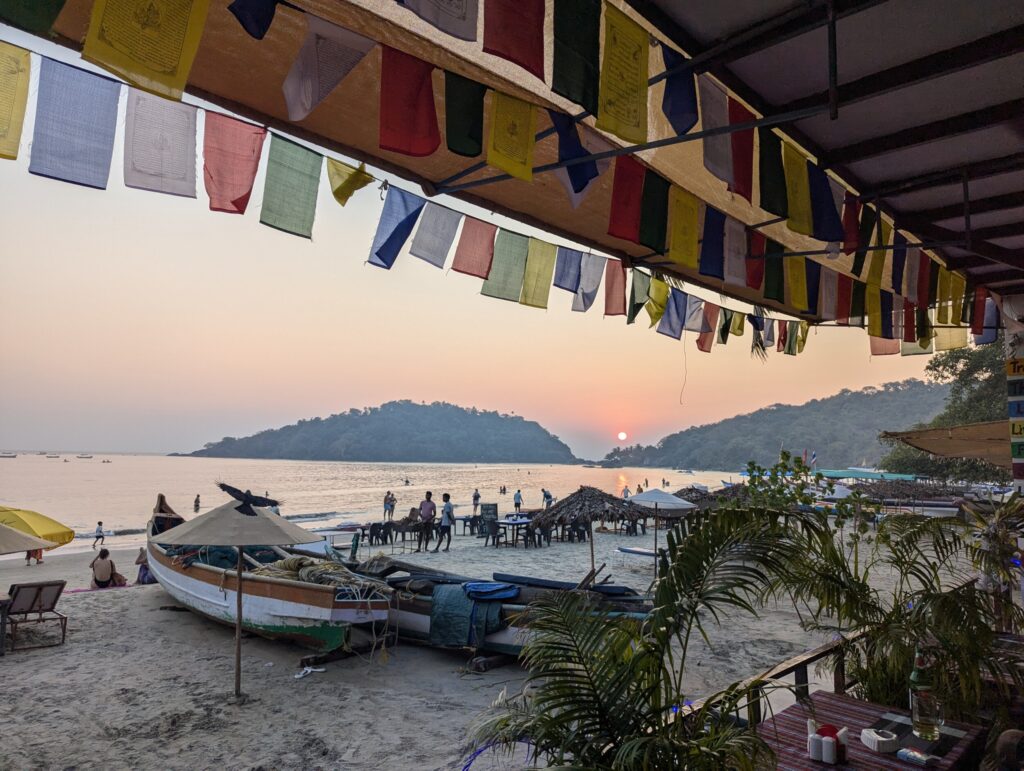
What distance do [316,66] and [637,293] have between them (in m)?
4.72

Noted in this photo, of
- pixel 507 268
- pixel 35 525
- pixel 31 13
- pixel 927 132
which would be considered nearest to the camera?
pixel 31 13

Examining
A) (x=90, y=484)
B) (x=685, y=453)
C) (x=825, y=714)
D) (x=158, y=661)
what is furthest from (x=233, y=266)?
(x=685, y=453)

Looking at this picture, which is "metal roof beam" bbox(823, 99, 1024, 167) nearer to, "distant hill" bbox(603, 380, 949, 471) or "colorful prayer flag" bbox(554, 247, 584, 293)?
"colorful prayer flag" bbox(554, 247, 584, 293)

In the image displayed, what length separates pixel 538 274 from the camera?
607 cm

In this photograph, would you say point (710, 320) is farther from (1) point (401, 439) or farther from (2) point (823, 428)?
(1) point (401, 439)

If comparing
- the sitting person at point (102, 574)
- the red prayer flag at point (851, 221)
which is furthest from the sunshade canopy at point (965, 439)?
the sitting person at point (102, 574)

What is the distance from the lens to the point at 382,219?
5062mm

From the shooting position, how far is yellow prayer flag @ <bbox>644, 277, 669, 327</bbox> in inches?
270

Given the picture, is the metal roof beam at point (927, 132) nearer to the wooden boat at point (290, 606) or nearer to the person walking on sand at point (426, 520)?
the wooden boat at point (290, 606)

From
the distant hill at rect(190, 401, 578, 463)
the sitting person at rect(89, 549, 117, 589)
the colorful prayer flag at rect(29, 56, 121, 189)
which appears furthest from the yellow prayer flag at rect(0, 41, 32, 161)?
the distant hill at rect(190, 401, 578, 463)

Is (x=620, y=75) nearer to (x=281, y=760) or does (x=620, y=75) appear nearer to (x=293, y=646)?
(x=281, y=760)

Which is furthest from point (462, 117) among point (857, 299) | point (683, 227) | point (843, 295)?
point (857, 299)

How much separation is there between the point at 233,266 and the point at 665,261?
1106cm

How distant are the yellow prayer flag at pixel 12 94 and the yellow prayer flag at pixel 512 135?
248 centimetres
